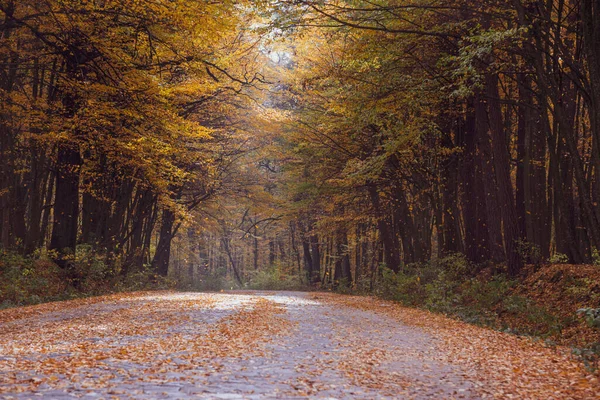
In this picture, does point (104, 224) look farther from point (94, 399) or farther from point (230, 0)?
point (94, 399)

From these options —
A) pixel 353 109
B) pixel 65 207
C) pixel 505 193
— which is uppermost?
pixel 353 109

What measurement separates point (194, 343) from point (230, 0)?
879cm

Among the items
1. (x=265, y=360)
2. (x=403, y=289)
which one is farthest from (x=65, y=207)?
(x=265, y=360)

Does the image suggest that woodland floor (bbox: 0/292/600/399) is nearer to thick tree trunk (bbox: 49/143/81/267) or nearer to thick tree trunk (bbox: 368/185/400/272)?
thick tree trunk (bbox: 49/143/81/267)

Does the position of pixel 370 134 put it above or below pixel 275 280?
above

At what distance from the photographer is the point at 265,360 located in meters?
7.21

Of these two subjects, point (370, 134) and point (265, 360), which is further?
point (370, 134)

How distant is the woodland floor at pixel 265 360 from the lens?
5578mm

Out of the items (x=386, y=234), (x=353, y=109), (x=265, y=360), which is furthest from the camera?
(x=386, y=234)

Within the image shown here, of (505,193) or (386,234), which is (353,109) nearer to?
(505,193)

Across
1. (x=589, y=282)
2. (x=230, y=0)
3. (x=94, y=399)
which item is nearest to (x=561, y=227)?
(x=589, y=282)

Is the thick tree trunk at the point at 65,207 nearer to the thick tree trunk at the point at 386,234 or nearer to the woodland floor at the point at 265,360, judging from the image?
the woodland floor at the point at 265,360

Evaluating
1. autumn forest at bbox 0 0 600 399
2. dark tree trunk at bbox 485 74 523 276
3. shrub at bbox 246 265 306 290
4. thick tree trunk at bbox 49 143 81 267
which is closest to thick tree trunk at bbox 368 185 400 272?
autumn forest at bbox 0 0 600 399

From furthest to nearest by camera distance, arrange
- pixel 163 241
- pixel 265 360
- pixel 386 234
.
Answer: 1. pixel 163 241
2. pixel 386 234
3. pixel 265 360
